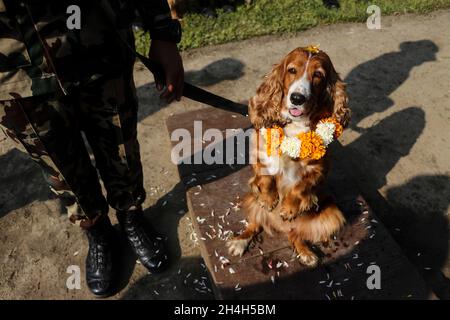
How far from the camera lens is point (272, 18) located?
7816 millimetres

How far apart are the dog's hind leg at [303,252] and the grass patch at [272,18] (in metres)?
4.61

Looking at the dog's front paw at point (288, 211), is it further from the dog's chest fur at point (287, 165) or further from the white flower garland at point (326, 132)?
the white flower garland at point (326, 132)

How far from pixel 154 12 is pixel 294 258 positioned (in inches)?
99.2

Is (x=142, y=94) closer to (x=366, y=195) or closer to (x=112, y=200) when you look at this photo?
(x=112, y=200)

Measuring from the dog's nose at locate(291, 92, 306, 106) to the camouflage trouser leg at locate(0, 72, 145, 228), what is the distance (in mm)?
1278

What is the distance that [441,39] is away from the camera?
745 centimetres

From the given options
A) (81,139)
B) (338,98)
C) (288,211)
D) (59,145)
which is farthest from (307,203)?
(59,145)

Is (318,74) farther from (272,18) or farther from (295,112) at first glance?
(272,18)

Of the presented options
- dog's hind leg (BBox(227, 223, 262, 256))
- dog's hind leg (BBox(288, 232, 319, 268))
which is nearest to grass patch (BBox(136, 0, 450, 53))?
dog's hind leg (BBox(227, 223, 262, 256))

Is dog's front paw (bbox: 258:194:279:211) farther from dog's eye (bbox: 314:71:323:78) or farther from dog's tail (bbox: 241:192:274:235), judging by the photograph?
dog's eye (bbox: 314:71:323:78)

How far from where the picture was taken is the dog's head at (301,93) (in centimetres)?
314

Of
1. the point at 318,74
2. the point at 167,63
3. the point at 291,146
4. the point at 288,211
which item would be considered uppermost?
the point at 167,63
